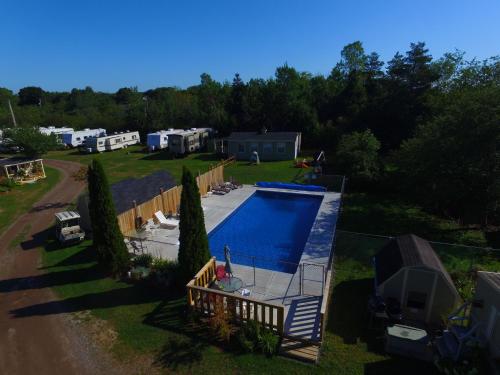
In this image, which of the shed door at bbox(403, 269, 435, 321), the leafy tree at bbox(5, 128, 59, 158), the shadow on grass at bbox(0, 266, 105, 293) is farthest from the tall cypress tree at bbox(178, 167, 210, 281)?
the leafy tree at bbox(5, 128, 59, 158)

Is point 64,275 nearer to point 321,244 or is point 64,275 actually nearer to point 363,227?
point 321,244

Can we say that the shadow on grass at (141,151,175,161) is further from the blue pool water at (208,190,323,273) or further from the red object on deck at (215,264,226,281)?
the red object on deck at (215,264,226,281)

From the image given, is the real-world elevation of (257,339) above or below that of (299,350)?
above

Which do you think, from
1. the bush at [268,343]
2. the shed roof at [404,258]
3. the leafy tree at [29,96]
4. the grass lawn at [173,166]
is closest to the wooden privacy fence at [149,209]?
the grass lawn at [173,166]

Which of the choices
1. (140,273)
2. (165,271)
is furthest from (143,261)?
(165,271)

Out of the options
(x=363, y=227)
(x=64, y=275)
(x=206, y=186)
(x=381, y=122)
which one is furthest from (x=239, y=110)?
(x=64, y=275)

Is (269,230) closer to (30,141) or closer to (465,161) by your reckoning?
(465,161)
